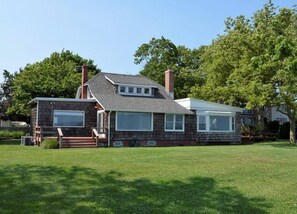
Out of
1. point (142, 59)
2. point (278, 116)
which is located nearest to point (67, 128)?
point (142, 59)

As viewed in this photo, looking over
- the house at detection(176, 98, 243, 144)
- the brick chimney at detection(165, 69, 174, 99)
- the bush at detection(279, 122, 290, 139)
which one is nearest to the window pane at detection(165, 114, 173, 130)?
the house at detection(176, 98, 243, 144)

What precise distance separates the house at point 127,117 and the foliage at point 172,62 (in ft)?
50.1

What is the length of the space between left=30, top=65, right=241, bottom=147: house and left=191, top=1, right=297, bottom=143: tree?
10.3ft

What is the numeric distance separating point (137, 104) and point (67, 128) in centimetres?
536

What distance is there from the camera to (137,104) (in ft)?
85.5

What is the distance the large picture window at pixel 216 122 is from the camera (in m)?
27.9

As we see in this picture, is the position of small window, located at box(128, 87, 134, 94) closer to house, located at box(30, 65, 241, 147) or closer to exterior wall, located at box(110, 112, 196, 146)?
house, located at box(30, 65, 241, 147)

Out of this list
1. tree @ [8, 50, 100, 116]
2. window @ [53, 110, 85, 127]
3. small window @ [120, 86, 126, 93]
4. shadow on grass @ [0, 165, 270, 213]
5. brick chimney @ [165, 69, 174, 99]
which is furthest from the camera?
tree @ [8, 50, 100, 116]

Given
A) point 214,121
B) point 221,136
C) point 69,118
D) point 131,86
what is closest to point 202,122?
point 214,121

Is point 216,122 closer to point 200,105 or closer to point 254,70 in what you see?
point 200,105

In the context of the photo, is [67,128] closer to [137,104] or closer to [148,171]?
[137,104]

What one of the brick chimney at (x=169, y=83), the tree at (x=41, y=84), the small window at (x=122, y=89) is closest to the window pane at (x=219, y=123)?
the brick chimney at (x=169, y=83)

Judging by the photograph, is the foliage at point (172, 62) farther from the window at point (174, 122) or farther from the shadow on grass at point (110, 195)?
the shadow on grass at point (110, 195)

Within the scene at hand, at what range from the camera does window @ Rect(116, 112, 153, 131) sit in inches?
976
